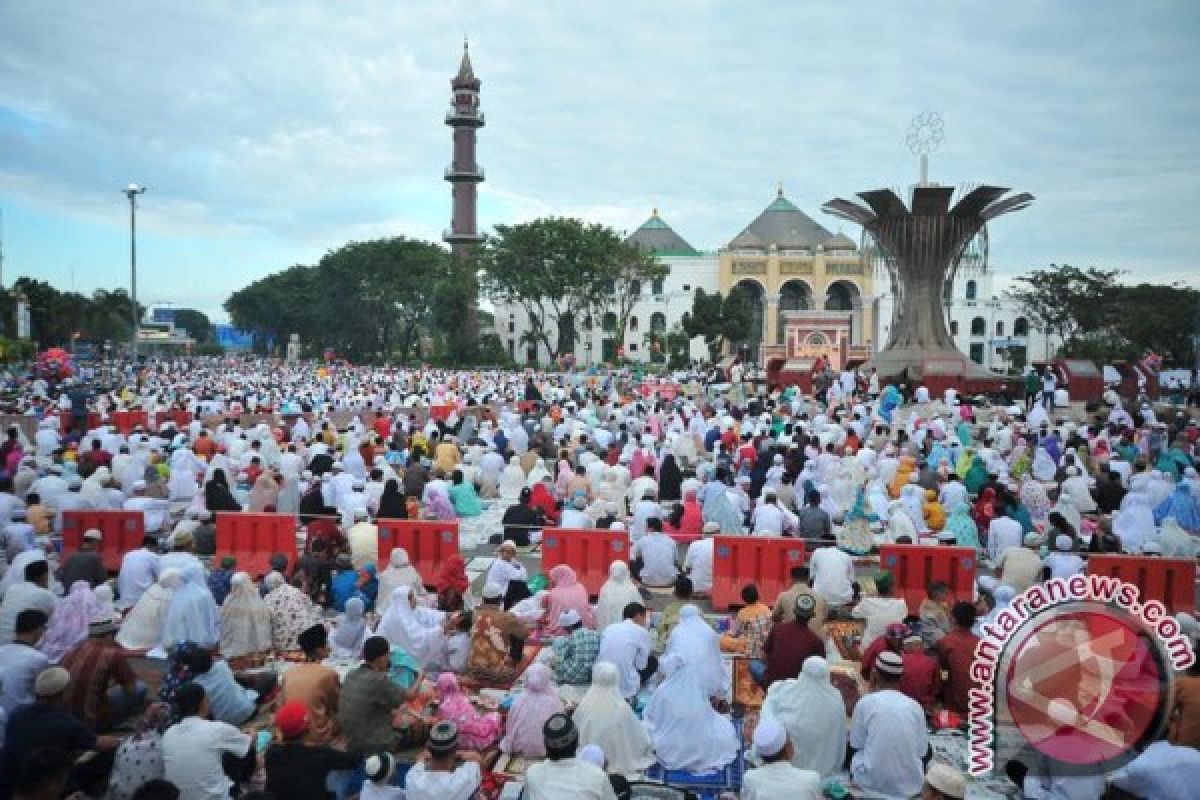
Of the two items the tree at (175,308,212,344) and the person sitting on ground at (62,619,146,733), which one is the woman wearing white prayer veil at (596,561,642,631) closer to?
the person sitting on ground at (62,619,146,733)

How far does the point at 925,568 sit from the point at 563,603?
145 inches

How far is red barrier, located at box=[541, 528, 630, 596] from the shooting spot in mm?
8930

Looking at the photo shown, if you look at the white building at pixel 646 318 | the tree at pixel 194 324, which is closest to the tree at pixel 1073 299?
the white building at pixel 646 318

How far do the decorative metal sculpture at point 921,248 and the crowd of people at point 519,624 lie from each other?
14332 millimetres

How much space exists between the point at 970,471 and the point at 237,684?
36.3ft

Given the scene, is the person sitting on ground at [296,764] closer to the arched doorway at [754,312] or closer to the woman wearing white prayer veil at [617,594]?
the woman wearing white prayer veil at [617,594]

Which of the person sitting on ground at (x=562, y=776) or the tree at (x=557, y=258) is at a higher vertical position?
the tree at (x=557, y=258)

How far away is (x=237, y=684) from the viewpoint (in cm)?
589

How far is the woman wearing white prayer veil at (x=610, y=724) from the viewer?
16.8 feet

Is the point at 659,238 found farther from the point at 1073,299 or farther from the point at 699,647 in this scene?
the point at 699,647

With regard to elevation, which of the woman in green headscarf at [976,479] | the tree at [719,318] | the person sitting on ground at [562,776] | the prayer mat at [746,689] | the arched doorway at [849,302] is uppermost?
the arched doorway at [849,302]

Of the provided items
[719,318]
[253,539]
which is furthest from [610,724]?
[719,318]

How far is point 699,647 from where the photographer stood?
5.93 meters

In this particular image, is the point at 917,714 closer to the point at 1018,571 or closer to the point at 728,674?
the point at 728,674
